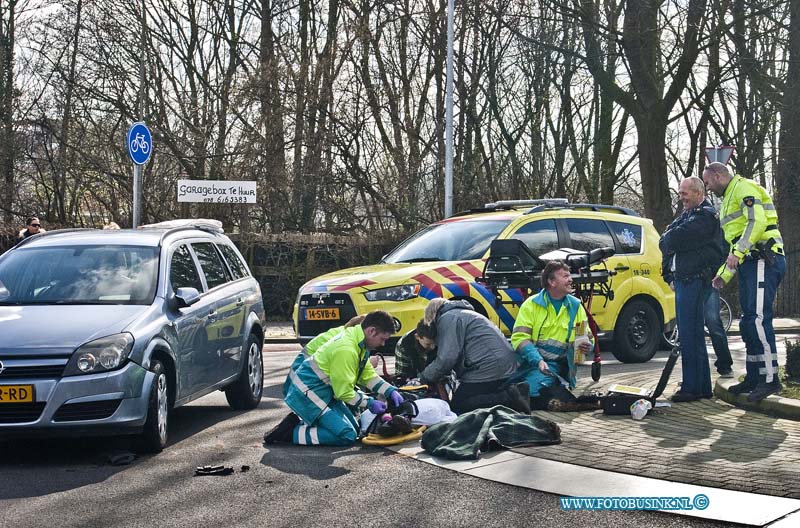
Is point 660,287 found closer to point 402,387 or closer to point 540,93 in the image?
point 402,387

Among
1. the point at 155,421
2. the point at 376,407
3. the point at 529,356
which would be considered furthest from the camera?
the point at 529,356

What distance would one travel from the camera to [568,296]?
9945 millimetres

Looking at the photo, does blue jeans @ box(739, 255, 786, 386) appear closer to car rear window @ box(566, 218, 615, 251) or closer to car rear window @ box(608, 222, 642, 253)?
car rear window @ box(566, 218, 615, 251)

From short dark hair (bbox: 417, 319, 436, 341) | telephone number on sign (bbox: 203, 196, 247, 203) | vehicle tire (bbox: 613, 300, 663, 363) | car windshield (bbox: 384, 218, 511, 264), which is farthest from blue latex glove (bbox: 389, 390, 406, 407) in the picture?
telephone number on sign (bbox: 203, 196, 247, 203)

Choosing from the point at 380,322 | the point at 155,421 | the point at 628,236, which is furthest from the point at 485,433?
the point at 628,236

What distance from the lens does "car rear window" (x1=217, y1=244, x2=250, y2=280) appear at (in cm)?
1065

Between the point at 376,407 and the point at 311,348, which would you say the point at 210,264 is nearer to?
the point at 311,348

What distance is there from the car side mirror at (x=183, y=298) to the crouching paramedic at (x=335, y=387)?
3.28 ft

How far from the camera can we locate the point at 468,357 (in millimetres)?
9305

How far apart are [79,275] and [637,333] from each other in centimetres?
749

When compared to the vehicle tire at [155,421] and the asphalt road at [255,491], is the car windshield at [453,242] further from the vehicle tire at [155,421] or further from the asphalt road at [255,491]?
the vehicle tire at [155,421]

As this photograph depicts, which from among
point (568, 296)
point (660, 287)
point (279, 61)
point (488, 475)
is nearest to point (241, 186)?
point (279, 61)

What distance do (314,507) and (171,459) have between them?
6.27ft

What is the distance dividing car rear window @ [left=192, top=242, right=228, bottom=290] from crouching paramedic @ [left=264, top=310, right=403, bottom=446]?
1.80 meters
